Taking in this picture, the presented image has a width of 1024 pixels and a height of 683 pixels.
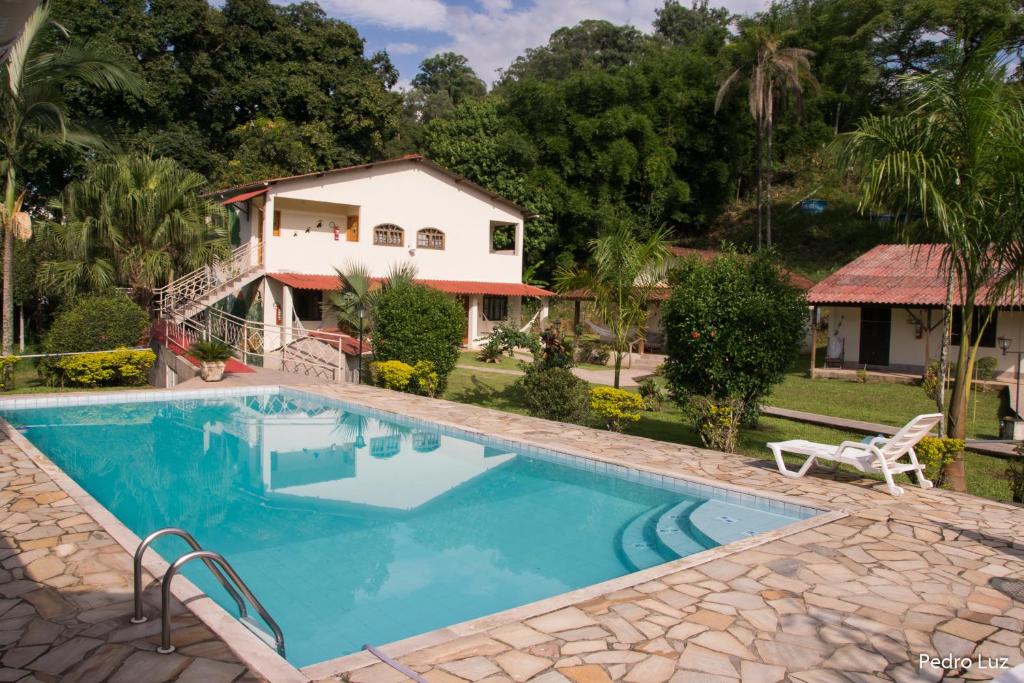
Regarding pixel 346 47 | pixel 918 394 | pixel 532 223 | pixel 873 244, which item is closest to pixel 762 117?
pixel 873 244

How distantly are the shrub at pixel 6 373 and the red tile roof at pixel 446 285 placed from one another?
9.57m

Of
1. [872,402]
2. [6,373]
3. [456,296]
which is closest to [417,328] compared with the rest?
[6,373]

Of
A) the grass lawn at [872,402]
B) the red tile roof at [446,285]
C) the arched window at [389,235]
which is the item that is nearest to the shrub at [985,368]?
the grass lawn at [872,402]

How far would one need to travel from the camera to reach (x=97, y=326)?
16.2 metres

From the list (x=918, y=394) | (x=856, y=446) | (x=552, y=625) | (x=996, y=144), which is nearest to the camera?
(x=552, y=625)

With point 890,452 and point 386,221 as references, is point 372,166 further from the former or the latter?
point 890,452

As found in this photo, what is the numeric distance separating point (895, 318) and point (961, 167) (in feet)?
51.4

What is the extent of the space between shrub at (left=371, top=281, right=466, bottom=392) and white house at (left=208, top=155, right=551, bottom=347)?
25.1 feet

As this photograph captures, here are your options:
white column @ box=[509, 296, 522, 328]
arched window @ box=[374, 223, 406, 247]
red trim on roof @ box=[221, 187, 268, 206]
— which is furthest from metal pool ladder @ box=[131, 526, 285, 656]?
white column @ box=[509, 296, 522, 328]

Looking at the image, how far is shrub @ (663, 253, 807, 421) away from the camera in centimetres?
1023

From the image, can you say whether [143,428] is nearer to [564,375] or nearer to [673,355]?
[564,375]

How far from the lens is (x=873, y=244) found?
113 feet

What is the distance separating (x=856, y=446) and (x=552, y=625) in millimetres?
4939

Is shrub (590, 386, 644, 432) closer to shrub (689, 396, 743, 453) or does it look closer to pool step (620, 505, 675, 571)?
shrub (689, 396, 743, 453)
